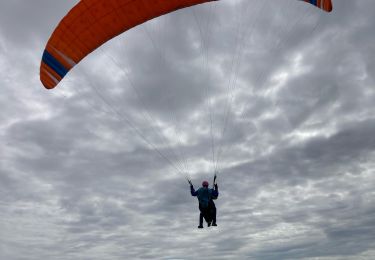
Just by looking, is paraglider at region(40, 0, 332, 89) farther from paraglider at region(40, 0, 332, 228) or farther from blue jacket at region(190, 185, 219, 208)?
blue jacket at region(190, 185, 219, 208)

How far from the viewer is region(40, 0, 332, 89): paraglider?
51.5ft

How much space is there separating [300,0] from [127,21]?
6.62 m

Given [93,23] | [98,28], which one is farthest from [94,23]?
[98,28]

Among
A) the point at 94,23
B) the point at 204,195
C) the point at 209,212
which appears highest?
the point at 94,23

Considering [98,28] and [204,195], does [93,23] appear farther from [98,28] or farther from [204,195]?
[204,195]

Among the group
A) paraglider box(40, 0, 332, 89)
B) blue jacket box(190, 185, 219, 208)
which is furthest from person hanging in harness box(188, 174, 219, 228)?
paraglider box(40, 0, 332, 89)

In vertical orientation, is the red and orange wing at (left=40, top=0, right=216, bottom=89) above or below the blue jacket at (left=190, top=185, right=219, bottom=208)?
above

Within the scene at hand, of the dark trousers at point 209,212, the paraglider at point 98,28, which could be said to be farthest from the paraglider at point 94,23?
the dark trousers at point 209,212

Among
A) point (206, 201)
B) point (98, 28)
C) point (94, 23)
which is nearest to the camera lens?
point (94, 23)

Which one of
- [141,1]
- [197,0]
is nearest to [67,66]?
[141,1]

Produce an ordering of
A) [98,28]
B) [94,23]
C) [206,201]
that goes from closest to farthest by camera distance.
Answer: [94,23] < [98,28] < [206,201]

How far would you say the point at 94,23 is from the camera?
1616 cm

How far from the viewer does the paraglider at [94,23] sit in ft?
51.5

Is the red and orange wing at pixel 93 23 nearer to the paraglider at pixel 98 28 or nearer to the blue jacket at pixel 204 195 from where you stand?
the paraglider at pixel 98 28
